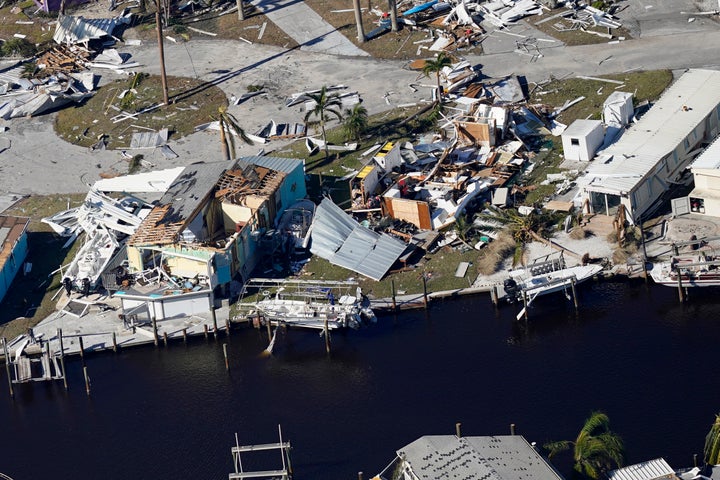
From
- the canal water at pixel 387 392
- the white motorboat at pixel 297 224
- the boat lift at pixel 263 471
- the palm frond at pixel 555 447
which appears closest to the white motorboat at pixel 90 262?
the canal water at pixel 387 392

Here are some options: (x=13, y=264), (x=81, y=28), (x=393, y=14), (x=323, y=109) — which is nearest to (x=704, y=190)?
(x=323, y=109)

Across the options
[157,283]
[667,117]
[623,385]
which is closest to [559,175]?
[667,117]

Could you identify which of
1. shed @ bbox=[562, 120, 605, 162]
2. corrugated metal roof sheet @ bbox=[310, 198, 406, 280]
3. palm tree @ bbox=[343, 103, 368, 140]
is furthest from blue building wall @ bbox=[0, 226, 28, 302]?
shed @ bbox=[562, 120, 605, 162]

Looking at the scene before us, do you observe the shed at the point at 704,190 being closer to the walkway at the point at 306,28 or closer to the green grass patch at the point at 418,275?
the green grass patch at the point at 418,275

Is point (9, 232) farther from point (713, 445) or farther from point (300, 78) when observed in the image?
point (713, 445)

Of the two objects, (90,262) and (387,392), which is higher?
(90,262)

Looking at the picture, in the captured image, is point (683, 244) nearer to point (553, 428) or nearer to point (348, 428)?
point (553, 428)

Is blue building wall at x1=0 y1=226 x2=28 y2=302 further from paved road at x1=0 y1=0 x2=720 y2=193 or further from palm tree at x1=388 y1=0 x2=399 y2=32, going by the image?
palm tree at x1=388 y1=0 x2=399 y2=32
